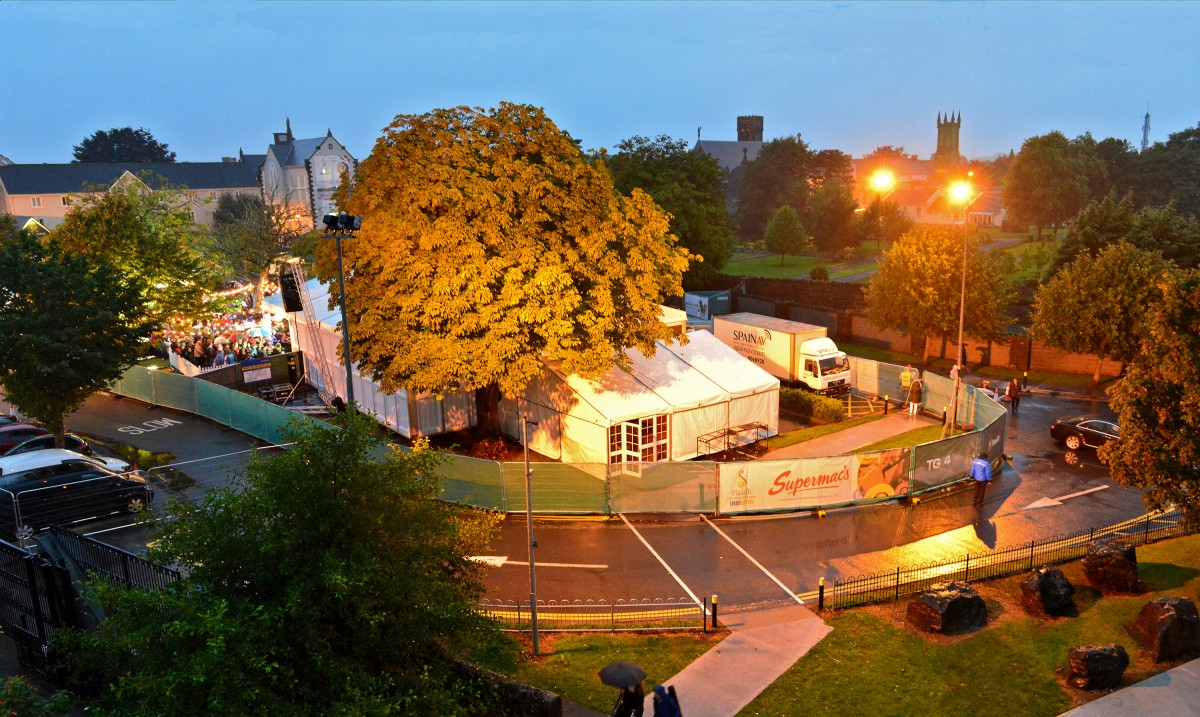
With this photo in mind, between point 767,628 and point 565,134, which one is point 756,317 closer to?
point 565,134

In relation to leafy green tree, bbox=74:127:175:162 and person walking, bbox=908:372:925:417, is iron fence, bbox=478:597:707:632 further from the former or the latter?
leafy green tree, bbox=74:127:175:162

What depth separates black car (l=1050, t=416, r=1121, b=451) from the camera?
87.5 ft

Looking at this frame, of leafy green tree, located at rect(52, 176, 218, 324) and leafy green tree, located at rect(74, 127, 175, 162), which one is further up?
leafy green tree, located at rect(74, 127, 175, 162)

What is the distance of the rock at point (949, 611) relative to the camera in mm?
15953

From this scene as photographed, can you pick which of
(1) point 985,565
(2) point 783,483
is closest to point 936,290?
(2) point 783,483

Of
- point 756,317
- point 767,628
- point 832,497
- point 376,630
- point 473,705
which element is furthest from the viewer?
point 756,317

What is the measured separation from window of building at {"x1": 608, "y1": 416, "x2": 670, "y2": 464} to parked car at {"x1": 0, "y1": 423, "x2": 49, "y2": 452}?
758 inches

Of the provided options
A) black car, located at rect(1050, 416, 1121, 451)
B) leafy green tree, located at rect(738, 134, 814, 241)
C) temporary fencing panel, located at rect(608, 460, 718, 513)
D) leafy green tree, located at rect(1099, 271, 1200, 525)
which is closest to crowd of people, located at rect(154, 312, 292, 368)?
temporary fencing panel, located at rect(608, 460, 718, 513)

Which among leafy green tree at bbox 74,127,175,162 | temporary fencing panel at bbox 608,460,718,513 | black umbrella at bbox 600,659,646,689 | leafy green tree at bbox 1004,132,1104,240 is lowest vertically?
temporary fencing panel at bbox 608,460,718,513

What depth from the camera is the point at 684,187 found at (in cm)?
5809

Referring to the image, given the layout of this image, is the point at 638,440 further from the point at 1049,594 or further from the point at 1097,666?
the point at 1097,666

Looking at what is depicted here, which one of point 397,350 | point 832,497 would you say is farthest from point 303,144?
A: point 832,497

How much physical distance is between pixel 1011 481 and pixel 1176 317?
9190mm

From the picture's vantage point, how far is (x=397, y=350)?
83.1 ft
